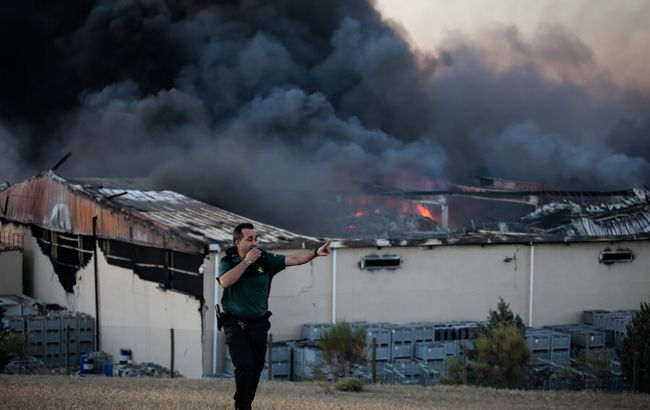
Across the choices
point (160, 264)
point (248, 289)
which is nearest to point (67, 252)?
point (160, 264)

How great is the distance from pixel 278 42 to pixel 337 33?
3353mm

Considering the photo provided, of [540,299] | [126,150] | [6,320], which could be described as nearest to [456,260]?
[540,299]

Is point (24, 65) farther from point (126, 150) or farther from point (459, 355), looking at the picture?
point (459, 355)

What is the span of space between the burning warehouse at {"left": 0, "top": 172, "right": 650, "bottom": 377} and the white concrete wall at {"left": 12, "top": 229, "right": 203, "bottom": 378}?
1.4 inches

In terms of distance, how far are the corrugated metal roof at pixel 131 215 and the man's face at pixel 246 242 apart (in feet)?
33.3

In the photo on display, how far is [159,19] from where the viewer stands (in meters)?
44.2

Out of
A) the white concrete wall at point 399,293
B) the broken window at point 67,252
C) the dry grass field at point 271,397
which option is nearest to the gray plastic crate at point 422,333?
the white concrete wall at point 399,293

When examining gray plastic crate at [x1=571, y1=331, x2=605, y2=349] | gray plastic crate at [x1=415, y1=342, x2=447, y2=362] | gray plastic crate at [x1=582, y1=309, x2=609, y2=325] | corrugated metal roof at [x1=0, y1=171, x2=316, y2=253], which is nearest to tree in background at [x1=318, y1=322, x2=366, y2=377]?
gray plastic crate at [x1=415, y1=342, x2=447, y2=362]

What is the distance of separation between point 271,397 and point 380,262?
28.8 feet

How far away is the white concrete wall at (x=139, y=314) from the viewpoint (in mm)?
17625

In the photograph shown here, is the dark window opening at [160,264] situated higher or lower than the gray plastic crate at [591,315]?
higher

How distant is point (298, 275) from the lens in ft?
58.1

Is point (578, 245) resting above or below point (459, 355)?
above

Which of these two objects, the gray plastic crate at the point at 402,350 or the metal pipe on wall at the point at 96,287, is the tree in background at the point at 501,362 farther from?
the metal pipe on wall at the point at 96,287
